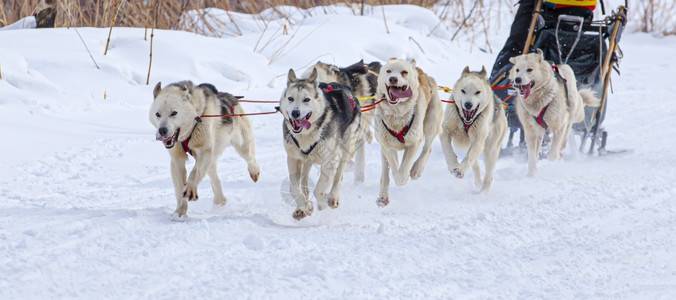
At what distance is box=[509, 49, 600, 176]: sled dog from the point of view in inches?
191

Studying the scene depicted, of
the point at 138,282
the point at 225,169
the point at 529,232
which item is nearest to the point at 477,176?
the point at 529,232

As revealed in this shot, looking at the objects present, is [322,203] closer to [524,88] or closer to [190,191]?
[190,191]

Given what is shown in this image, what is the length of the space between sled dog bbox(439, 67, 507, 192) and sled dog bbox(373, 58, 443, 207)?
0.16m

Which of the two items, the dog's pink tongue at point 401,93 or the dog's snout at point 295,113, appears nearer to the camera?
the dog's snout at point 295,113

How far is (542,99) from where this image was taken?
4957 millimetres

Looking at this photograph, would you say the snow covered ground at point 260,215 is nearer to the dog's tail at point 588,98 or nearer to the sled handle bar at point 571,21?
the dog's tail at point 588,98

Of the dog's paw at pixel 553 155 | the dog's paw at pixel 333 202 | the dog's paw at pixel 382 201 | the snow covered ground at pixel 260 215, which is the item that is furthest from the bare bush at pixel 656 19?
the dog's paw at pixel 333 202

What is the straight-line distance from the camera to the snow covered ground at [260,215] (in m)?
2.60

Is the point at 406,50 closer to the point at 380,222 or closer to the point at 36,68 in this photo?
the point at 36,68

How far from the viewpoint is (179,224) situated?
3.31 metres

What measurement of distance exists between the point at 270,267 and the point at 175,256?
38cm

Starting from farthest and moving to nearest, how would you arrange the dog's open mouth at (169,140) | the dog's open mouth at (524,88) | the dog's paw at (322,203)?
the dog's open mouth at (524,88), the dog's paw at (322,203), the dog's open mouth at (169,140)

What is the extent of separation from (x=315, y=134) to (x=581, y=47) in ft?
→ 8.87

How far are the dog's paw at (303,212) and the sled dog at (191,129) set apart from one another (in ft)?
1.57
